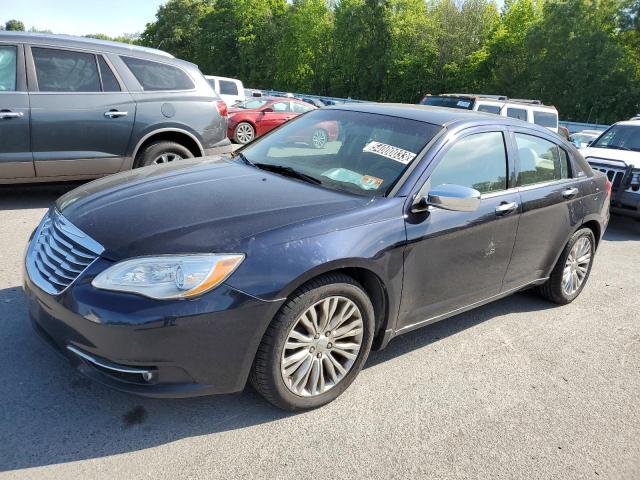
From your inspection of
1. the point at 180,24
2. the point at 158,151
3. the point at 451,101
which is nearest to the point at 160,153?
the point at 158,151

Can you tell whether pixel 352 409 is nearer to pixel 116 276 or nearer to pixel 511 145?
pixel 116 276

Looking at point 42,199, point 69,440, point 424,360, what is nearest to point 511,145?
point 424,360

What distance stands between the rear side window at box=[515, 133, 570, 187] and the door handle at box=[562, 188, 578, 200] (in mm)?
118

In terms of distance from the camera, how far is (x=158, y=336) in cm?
244

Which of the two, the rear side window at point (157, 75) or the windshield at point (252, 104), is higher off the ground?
the rear side window at point (157, 75)

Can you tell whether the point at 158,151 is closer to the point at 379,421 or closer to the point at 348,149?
the point at 348,149

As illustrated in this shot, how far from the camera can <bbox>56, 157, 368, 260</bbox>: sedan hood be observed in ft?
8.66

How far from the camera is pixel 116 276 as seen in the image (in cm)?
252

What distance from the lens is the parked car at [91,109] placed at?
5879 mm

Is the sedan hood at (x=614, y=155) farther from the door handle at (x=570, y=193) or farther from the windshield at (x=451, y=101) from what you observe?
the door handle at (x=570, y=193)

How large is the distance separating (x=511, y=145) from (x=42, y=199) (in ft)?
18.2

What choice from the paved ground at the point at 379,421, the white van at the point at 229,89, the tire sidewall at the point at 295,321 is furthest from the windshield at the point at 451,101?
the tire sidewall at the point at 295,321

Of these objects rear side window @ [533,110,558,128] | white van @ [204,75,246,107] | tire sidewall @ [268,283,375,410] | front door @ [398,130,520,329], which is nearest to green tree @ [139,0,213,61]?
white van @ [204,75,246,107]

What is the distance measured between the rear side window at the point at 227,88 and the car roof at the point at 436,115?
55.3ft
